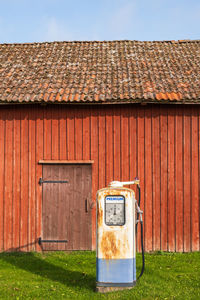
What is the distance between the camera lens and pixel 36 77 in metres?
9.44

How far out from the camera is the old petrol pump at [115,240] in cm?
534

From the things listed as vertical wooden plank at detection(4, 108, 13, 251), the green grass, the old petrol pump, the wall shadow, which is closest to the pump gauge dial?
the old petrol pump

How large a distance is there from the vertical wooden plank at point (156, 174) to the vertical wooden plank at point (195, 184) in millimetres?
845

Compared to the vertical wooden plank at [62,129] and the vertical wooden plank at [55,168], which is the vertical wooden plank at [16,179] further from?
the vertical wooden plank at [62,129]

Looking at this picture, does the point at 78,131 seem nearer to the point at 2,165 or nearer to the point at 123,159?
the point at 123,159

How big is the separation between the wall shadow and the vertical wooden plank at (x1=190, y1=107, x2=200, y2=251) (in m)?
3.22

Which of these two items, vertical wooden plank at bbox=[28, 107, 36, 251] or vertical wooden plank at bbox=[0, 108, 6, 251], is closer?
vertical wooden plank at bbox=[28, 107, 36, 251]

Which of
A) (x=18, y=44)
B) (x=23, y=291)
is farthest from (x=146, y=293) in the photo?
(x=18, y=44)

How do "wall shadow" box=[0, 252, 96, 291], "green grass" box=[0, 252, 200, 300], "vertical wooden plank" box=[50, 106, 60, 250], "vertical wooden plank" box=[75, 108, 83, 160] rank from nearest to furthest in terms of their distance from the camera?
"green grass" box=[0, 252, 200, 300] < "wall shadow" box=[0, 252, 96, 291] < "vertical wooden plank" box=[50, 106, 60, 250] < "vertical wooden plank" box=[75, 108, 83, 160]

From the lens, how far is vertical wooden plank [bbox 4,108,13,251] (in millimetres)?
8570

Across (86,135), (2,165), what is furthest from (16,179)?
(86,135)

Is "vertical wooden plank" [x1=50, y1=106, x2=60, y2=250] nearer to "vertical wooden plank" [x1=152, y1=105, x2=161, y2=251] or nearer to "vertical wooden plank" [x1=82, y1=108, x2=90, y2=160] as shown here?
"vertical wooden plank" [x1=82, y1=108, x2=90, y2=160]

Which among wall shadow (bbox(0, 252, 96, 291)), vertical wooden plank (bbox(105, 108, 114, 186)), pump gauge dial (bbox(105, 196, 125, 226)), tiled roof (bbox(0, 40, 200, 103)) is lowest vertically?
wall shadow (bbox(0, 252, 96, 291))

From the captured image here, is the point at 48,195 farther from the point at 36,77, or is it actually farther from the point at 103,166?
the point at 36,77
